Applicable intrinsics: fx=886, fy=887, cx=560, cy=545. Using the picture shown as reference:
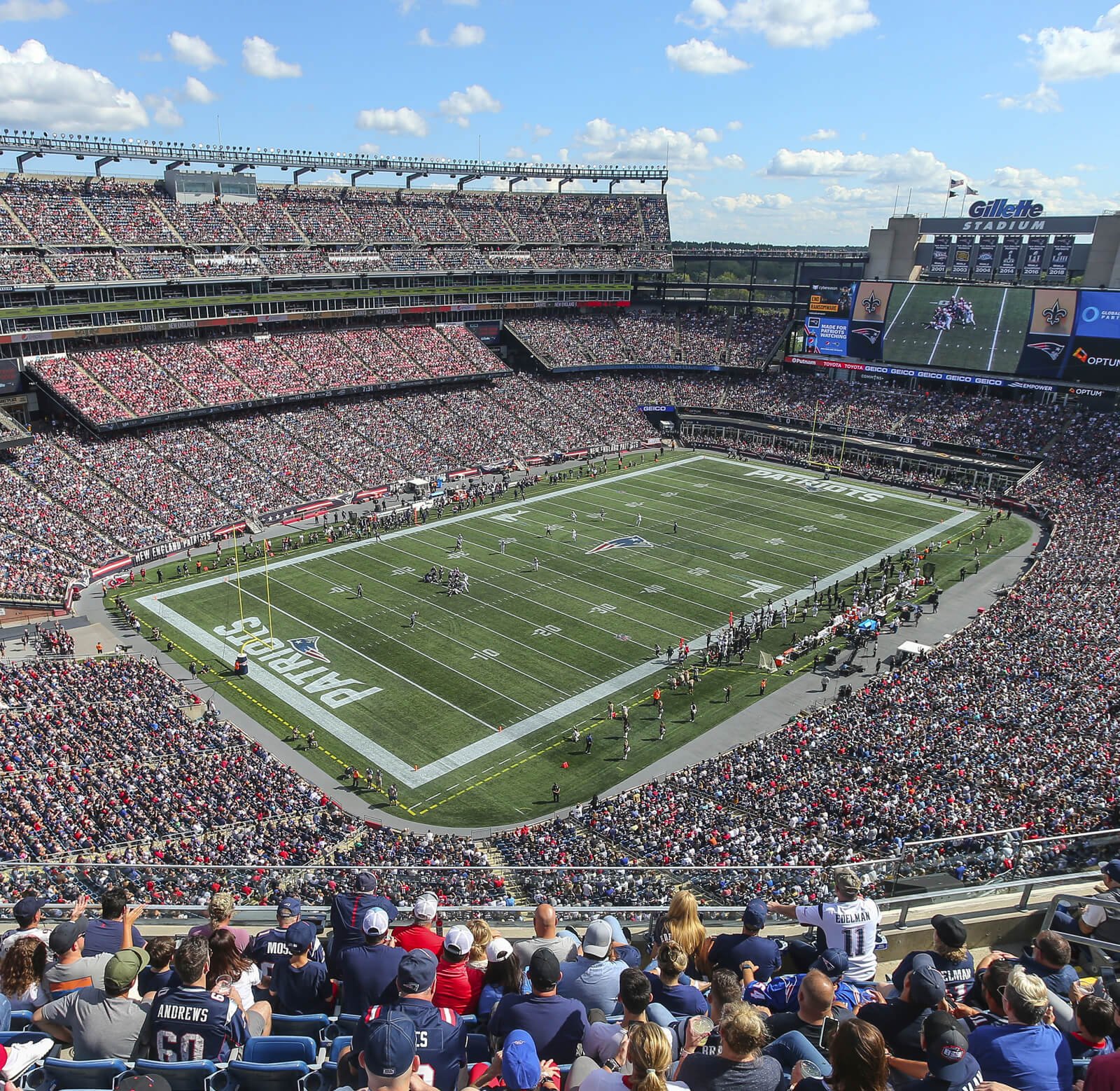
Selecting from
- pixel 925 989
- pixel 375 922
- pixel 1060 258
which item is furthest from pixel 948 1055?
pixel 1060 258

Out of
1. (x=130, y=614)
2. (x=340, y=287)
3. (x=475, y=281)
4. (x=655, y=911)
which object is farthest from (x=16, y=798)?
(x=475, y=281)

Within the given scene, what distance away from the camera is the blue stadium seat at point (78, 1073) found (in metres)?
5.73

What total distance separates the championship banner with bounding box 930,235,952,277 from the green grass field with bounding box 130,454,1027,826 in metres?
23.8

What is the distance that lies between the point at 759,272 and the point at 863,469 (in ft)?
181

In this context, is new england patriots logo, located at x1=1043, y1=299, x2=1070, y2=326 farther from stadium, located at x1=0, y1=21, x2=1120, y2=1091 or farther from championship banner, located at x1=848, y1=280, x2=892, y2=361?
championship banner, located at x1=848, y1=280, x2=892, y2=361

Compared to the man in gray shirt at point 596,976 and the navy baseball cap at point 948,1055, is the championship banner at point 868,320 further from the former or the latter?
the navy baseball cap at point 948,1055

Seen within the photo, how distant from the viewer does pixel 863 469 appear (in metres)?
63.6

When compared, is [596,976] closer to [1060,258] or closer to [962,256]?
[1060,258]

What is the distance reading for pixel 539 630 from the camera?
37.4 m

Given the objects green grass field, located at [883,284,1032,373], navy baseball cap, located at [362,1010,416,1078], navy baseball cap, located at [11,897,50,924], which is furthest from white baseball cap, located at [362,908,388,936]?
green grass field, located at [883,284,1032,373]

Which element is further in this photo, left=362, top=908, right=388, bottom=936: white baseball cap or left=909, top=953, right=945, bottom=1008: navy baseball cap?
left=362, top=908, right=388, bottom=936: white baseball cap

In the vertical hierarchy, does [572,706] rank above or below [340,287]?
below

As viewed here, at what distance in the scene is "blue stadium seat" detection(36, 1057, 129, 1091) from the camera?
5.73 m

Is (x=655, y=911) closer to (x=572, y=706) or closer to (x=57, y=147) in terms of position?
(x=572, y=706)
